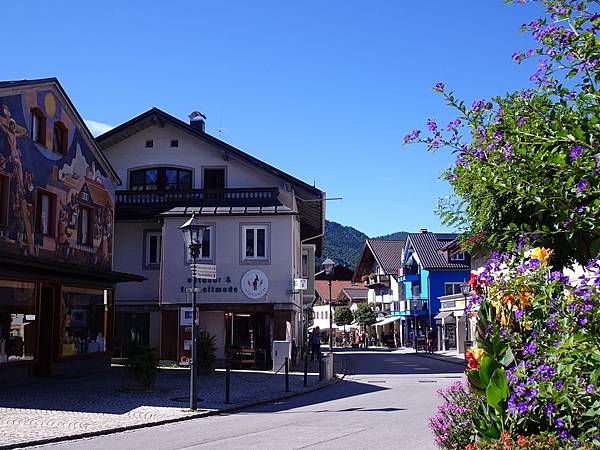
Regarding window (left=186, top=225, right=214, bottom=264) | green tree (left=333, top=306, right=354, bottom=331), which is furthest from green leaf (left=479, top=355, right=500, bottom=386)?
green tree (left=333, top=306, right=354, bottom=331)

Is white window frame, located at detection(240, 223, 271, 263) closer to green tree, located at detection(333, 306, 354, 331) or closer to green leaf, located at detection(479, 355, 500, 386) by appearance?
green leaf, located at detection(479, 355, 500, 386)

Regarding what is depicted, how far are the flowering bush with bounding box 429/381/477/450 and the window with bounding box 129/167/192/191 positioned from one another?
26.6 metres

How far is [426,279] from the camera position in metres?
63.5

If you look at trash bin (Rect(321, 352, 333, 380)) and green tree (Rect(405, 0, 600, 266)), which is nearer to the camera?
green tree (Rect(405, 0, 600, 266))

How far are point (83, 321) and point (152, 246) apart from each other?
7573 millimetres

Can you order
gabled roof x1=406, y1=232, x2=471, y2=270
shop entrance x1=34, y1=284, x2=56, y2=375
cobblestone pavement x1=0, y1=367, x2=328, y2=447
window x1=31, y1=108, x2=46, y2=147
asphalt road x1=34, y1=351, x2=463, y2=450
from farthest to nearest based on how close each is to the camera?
gabled roof x1=406, y1=232, x2=471, y2=270 < shop entrance x1=34, y1=284, x2=56, y2=375 < window x1=31, y1=108, x2=46, y2=147 < cobblestone pavement x1=0, y1=367, x2=328, y2=447 < asphalt road x1=34, y1=351, x2=463, y2=450

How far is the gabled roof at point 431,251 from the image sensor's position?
6256cm

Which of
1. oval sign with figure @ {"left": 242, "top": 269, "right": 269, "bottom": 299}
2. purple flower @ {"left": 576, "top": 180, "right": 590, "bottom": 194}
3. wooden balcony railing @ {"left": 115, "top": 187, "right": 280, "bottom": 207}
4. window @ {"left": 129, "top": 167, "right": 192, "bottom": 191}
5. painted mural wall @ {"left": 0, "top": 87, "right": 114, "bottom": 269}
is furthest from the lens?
window @ {"left": 129, "top": 167, "right": 192, "bottom": 191}

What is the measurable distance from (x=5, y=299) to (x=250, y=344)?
1260 cm

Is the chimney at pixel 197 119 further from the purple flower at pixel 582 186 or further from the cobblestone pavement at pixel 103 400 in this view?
the purple flower at pixel 582 186

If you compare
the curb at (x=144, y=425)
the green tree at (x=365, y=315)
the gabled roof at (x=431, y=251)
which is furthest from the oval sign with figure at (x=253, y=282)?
the green tree at (x=365, y=315)

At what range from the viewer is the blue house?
62188 millimetres

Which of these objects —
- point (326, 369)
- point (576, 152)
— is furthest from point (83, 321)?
point (576, 152)

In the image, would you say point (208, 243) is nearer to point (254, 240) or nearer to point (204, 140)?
point (254, 240)
